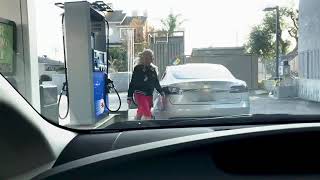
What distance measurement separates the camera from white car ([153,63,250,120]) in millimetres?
3910

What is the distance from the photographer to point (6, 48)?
19.2 ft

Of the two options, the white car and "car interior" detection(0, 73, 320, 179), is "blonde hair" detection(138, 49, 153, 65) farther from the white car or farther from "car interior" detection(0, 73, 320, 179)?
"car interior" detection(0, 73, 320, 179)

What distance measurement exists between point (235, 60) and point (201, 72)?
326mm

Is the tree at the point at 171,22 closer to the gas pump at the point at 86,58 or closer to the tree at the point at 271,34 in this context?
the tree at the point at 271,34

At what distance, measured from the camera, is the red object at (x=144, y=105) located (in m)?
4.11

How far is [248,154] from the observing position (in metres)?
2.15

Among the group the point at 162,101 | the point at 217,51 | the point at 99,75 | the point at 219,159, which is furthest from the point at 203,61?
the point at 99,75

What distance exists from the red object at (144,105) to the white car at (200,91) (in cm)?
5

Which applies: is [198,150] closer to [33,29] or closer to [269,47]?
[269,47]

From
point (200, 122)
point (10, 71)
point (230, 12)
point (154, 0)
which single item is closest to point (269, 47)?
point (230, 12)

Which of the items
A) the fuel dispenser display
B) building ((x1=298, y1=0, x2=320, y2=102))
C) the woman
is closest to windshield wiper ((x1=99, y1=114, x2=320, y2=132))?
building ((x1=298, y1=0, x2=320, y2=102))

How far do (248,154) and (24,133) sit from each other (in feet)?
3.48

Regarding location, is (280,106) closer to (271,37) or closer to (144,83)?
(271,37)

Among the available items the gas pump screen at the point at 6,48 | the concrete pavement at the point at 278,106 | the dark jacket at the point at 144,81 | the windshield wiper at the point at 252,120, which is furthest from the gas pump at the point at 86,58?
the windshield wiper at the point at 252,120
